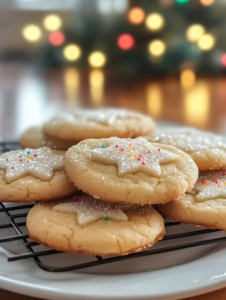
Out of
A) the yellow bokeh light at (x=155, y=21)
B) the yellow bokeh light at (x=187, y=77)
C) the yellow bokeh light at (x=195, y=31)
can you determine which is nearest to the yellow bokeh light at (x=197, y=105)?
the yellow bokeh light at (x=187, y=77)

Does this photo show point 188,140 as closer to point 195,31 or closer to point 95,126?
point 95,126

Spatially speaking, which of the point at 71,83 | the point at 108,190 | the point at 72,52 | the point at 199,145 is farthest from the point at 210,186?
the point at 72,52

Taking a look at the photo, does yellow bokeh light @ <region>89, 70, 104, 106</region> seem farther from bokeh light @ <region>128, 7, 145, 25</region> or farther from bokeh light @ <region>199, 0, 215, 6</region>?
bokeh light @ <region>199, 0, 215, 6</region>

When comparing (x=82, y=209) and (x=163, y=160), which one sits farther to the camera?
(x=163, y=160)

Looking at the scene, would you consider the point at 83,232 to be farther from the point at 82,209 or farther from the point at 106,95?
the point at 106,95

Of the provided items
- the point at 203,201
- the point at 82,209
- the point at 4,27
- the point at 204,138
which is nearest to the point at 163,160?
the point at 203,201

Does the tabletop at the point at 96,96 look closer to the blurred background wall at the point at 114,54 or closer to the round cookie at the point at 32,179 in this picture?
the blurred background wall at the point at 114,54
